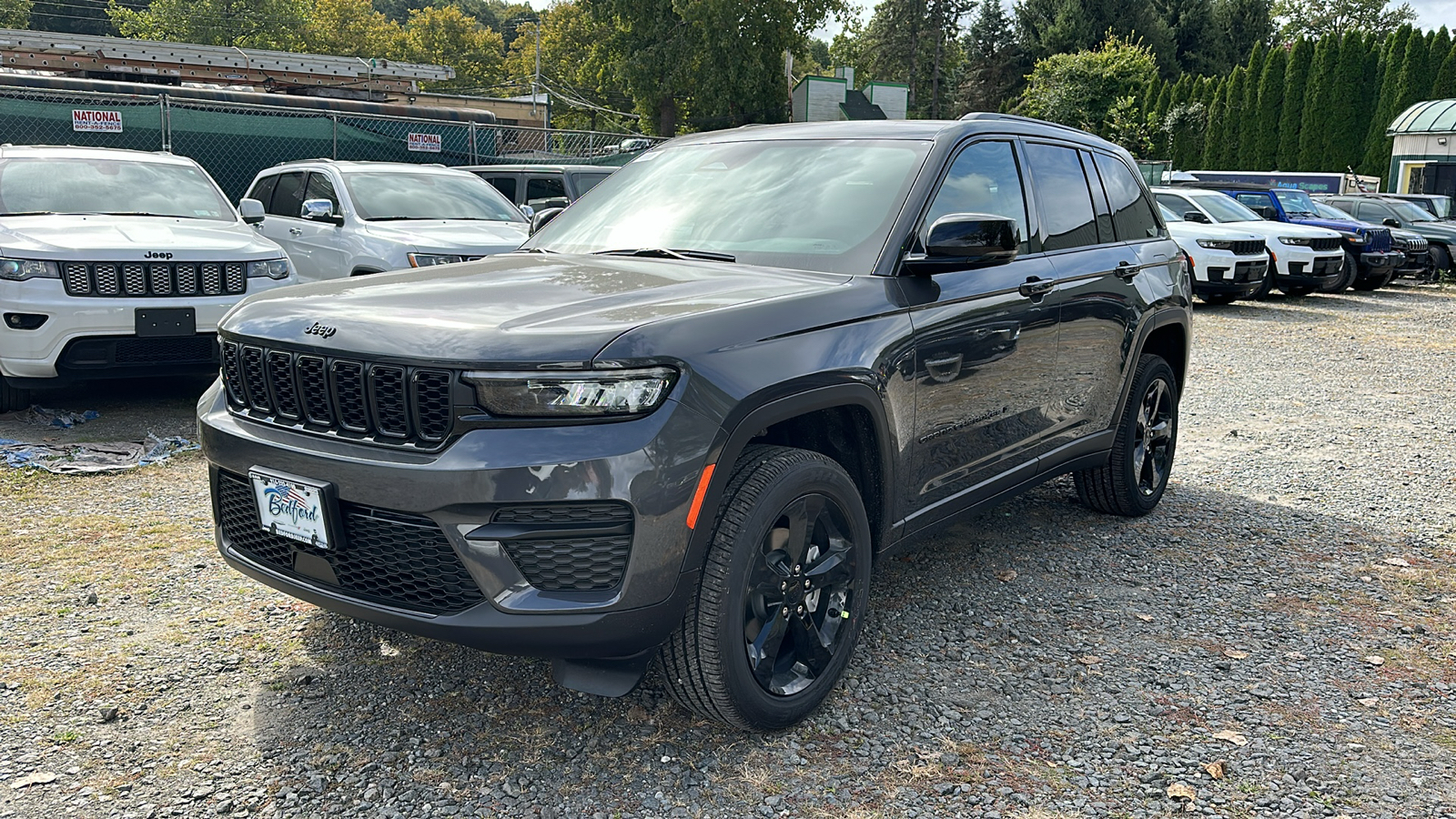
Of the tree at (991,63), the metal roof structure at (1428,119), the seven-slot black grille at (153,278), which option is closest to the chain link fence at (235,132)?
the seven-slot black grille at (153,278)

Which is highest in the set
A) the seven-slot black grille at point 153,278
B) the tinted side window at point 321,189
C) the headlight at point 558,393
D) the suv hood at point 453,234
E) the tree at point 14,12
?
the tree at point 14,12

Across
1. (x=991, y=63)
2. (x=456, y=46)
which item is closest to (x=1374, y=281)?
(x=991, y=63)

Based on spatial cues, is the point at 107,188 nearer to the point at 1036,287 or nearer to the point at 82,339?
the point at 82,339

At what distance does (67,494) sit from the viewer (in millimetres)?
5379

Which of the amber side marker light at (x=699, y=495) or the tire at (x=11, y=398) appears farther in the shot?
the tire at (x=11, y=398)

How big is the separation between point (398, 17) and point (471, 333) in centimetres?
11538

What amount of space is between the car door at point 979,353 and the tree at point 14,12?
8621 cm

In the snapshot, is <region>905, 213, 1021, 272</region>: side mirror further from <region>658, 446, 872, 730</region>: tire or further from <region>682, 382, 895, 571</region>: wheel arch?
<region>658, 446, 872, 730</region>: tire

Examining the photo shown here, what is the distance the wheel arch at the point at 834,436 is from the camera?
2.82m

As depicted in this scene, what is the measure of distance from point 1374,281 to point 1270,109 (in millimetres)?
22849

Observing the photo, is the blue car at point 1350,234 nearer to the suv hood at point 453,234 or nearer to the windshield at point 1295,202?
the windshield at point 1295,202

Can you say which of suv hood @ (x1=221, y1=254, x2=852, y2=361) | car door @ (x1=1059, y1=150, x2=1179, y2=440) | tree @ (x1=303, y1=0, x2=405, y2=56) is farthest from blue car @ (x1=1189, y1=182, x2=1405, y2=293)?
tree @ (x1=303, y1=0, x2=405, y2=56)

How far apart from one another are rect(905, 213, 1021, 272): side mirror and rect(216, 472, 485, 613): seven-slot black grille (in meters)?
Result: 1.68

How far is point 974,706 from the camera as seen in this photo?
3.44 m
